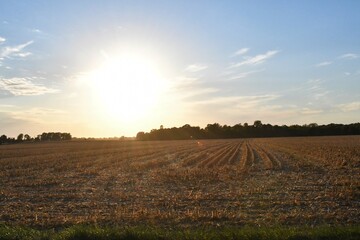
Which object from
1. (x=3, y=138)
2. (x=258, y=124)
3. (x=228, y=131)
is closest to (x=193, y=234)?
(x=3, y=138)

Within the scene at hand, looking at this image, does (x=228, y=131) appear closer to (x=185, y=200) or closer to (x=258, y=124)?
(x=258, y=124)

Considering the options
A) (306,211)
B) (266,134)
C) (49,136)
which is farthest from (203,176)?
(49,136)

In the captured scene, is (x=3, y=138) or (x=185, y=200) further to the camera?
(x=3, y=138)

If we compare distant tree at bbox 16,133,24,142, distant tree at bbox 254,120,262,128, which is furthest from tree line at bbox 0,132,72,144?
distant tree at bbox 254,120,262,128

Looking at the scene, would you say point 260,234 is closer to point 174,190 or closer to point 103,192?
point 174,190

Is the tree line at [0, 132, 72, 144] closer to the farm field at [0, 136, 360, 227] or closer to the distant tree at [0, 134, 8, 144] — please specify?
the distant tree at [0, 134, 8, 144]

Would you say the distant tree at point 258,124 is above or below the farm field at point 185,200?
above

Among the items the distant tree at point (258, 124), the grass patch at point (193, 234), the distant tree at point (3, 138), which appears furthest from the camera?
the distant tree at point (258, 124)

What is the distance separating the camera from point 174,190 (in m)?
19.0

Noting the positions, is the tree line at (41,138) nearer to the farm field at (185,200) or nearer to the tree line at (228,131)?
the tree line at (228,131)

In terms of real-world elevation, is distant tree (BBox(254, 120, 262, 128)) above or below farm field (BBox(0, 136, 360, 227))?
above

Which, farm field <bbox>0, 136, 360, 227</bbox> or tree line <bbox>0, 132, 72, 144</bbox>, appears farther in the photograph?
tree line <bbox>0, 132, 72, 144</bbox>

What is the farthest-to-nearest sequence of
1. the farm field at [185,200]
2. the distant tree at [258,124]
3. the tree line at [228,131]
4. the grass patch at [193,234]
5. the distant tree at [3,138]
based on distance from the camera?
1. the distant tree at [258,124]
2. the tree line at [228,131]
3. the distant tree at [3,138]
4. the farm field at [185,200]
5. the grass patch at [193,234]

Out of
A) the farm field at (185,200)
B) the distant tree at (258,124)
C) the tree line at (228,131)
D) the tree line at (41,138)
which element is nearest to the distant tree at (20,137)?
the tree line at (41,138)
